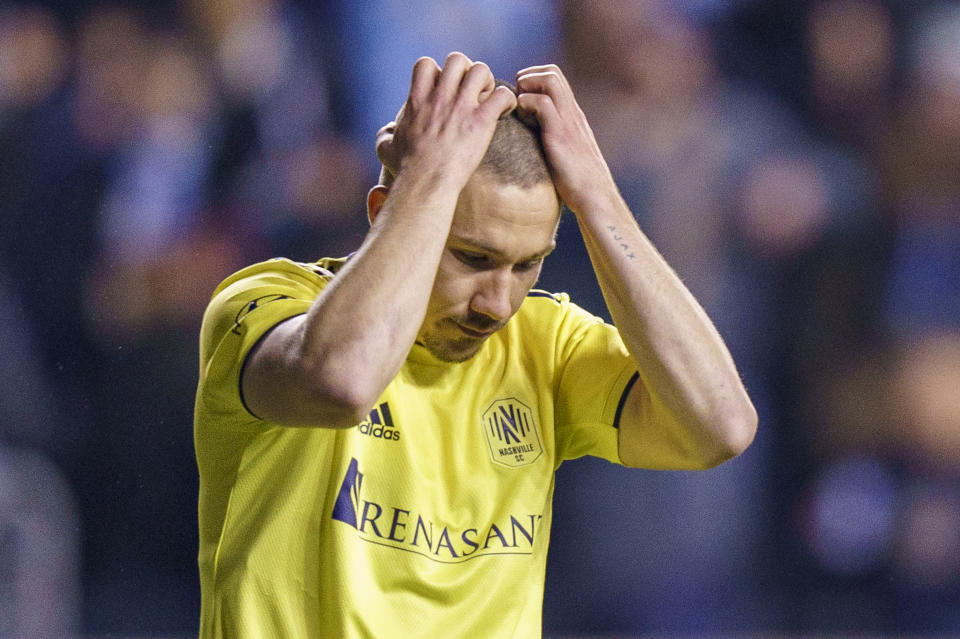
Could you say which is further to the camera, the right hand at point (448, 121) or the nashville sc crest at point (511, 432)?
the nashville sc crest at point (511, 432)

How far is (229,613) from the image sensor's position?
1382 millimetres

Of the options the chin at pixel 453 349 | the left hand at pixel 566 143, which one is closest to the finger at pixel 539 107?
the left hand at pixel 566 143

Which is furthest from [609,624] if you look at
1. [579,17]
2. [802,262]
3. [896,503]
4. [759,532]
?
[579,17]

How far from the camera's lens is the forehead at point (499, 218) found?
1454 mm

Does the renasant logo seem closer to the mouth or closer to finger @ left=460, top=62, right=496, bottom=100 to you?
the mouth

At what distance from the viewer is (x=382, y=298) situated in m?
1.25

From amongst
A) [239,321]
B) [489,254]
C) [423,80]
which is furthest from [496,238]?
[239,321]

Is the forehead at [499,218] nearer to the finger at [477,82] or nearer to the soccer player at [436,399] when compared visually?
the soccer player at [436,399]

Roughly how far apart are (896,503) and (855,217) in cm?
94

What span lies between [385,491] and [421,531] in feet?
0.24

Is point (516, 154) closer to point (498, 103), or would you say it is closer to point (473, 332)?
point (498, 103)

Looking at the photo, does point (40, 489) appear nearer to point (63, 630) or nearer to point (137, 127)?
point (63, 630)

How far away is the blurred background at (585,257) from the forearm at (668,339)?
1.68 metres

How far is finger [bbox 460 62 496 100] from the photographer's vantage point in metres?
1.44
